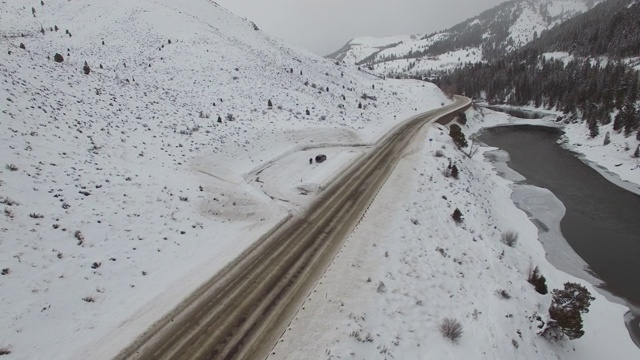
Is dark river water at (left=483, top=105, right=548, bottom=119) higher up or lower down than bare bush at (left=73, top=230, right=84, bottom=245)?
lower down

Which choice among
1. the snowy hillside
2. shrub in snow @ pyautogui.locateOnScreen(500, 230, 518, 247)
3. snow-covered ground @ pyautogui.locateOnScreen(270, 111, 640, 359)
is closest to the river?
snow-covered ground @ pyautogui.locateOnScreen(270, 111, 640, 359)

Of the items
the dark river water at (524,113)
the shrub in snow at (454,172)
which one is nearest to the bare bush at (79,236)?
the shrub in snow at (454,172)

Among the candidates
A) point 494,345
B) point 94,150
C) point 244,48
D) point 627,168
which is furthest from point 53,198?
point 627,168

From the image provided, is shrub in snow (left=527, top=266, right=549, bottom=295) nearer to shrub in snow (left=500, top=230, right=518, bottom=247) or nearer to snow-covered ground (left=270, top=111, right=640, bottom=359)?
snow-covered ground (left=270, top=111, right=640, bottom=359)

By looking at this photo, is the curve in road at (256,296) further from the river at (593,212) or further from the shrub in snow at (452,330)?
the river at (593,212)

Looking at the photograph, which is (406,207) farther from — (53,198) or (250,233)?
(53,198)

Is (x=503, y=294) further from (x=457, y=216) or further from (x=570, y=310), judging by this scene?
(x=457, y=216)
